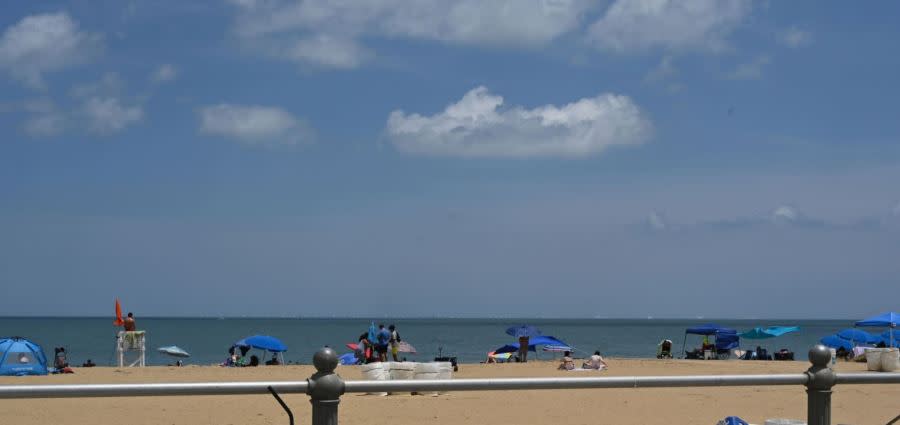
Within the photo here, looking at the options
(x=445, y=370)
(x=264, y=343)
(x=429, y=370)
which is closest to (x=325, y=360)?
(x=445, y=370)

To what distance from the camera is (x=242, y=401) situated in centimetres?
1113

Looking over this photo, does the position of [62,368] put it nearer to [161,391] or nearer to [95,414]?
[95,414]

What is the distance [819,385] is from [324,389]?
8.58 feet

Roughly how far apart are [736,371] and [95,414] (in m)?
16.5

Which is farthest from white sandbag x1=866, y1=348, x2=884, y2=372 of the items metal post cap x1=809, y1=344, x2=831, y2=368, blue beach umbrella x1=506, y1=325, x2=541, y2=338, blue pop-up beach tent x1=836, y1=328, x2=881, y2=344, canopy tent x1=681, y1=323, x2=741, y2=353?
metal post cap x1=809, y1=344, x2=831, y2=368

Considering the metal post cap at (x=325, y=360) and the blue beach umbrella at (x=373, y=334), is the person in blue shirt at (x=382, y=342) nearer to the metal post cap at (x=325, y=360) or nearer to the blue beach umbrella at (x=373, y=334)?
the blue beach umbrella at (x=373, y=334)

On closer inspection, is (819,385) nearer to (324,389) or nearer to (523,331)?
(324,389)

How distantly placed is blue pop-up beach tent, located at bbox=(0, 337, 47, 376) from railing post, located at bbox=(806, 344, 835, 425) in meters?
19.7

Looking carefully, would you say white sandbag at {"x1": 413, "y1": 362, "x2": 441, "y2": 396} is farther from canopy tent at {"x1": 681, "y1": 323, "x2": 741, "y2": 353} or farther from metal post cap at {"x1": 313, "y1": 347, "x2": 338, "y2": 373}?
canopy tent at {"x1": 681, "y1": 323, "x2": 741, "y2": 353}

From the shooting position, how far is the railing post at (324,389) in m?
4.26

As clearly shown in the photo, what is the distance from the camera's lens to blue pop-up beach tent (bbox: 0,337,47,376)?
68.9 feet

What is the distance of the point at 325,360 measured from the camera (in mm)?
4254

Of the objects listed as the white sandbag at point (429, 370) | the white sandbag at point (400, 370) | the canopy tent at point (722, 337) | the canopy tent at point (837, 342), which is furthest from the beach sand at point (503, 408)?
the canopy tent at point (837, 342)

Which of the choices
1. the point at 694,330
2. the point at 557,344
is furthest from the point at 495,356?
the point at 694,330
